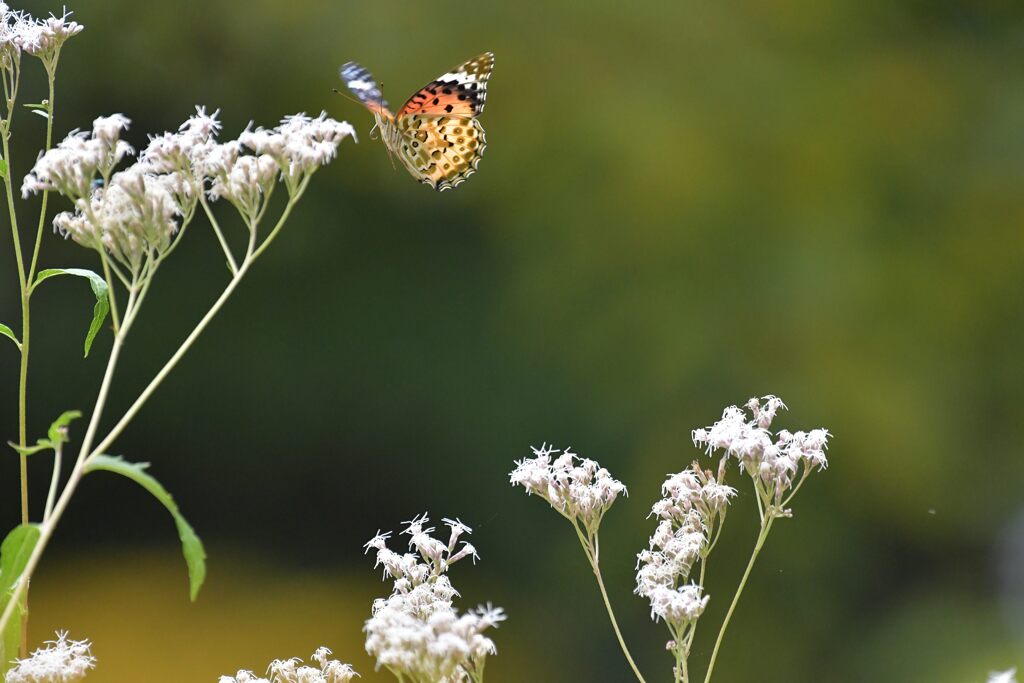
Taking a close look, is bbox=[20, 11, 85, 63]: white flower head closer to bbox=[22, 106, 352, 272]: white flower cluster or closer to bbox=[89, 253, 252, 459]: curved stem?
bbox=[22, 106, 352, 272]: white flower cluster

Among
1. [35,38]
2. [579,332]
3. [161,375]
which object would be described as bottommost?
[161,375]

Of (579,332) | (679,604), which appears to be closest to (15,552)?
(679,604)

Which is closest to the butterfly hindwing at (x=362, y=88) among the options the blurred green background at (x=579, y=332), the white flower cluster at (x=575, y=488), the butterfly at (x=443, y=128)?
the butterfly at (x=443, y=128)

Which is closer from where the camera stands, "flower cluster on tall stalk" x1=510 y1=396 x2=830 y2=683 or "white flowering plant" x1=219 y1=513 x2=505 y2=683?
"white flowering plant" x1=219 y1=513 x2=505 y2=683

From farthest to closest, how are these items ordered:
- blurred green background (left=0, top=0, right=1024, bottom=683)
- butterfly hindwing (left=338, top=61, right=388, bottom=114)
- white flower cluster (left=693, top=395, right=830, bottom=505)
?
blurred green background (left=0, top=0, right=1024, bottom=683) < butterfly hindwing (left=338, top=61, right=388, bottom=114) < white flower cluster (left=693, top=395, right=830, bottom=505)

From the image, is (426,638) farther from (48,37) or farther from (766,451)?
(48,37)

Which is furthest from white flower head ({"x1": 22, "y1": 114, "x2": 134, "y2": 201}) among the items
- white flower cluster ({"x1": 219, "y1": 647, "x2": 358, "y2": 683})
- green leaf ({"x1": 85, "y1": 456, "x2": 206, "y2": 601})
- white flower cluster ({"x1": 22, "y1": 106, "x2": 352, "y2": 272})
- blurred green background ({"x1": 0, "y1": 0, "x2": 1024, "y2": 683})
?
blurred green background ({"x1": 0, "y1": 0, "x2": 1024, "y2": 683})

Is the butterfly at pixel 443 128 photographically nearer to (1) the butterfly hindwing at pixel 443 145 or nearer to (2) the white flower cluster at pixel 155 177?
(1) the butterfly hindwing at pixel 443 145
